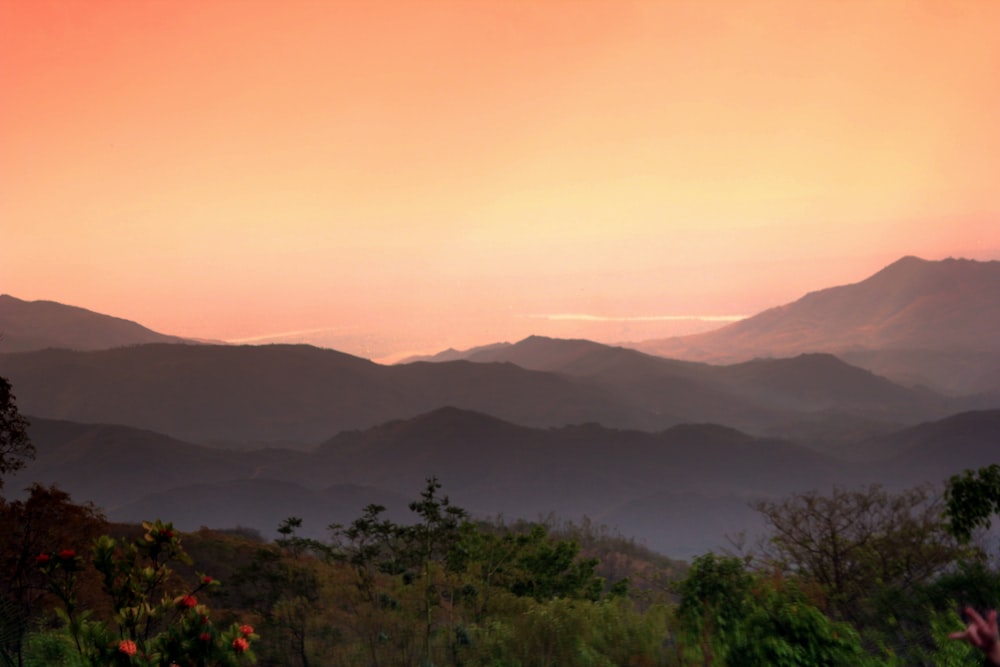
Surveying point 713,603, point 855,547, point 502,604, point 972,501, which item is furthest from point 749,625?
point 855,547

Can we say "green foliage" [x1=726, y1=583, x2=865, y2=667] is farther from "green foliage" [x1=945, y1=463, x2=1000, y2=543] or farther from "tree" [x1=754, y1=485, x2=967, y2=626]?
"tree" [x1=754, y1=485, x2=967, y2=626]

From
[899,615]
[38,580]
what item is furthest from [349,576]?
[899,615]

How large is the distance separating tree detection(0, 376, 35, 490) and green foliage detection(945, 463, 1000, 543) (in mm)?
18209

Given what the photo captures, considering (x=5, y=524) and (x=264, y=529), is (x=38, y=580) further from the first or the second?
(x=264, y=529)

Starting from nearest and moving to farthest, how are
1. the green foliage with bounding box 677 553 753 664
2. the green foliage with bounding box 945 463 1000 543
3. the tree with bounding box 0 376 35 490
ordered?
the green foliage with bounding box 945 463 1000 543 < the green foliage with bounding box 677 553 753 664 < the tree with bounding box 0 376 35 490

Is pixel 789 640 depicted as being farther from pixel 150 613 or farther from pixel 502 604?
pixel 150 613

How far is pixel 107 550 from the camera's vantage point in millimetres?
7316

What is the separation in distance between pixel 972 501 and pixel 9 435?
19389mm

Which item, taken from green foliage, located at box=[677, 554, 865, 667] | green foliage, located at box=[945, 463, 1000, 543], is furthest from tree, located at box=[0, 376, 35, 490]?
green foliage, located at box=[945, 463, 1000, 543]

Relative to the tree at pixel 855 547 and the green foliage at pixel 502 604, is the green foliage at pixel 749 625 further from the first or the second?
the tree at pixel 855 547

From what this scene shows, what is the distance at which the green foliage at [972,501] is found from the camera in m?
11.5

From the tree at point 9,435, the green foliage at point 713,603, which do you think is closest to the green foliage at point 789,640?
the green foliage at point 713,603

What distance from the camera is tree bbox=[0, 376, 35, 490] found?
16.1 metres

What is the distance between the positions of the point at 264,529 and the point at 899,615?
188 meters
